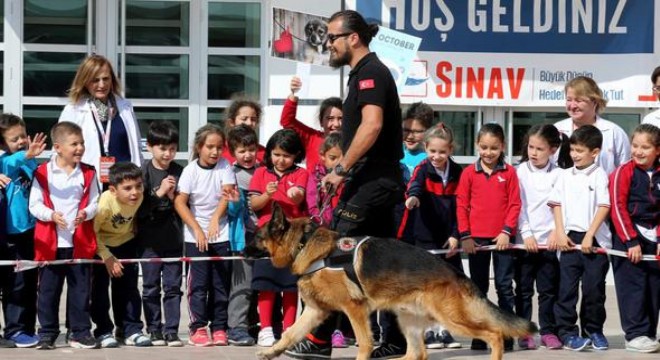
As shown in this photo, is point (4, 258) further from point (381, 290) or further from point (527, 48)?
point (527, 48)

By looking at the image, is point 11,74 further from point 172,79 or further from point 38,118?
point 172,79

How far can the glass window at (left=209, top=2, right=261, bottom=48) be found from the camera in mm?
14336

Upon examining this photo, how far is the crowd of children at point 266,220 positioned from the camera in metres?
9.55

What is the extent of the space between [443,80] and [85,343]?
5674 mm

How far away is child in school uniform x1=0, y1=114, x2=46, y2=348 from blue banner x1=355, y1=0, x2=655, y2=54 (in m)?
5.52

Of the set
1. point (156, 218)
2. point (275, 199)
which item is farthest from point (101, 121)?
point (275, 199)

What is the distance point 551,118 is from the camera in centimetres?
1438

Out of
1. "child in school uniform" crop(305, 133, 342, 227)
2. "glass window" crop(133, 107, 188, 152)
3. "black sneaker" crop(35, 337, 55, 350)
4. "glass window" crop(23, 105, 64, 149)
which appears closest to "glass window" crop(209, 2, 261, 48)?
"glass window" crop(133, 107, 188, 152)

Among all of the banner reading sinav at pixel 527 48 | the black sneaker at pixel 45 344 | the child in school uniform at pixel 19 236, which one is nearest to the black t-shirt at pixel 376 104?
the child in school uniform at pixel 19 236

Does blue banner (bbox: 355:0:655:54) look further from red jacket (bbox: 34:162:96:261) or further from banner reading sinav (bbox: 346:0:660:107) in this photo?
red jacket (bbox: 34:162:96:261)

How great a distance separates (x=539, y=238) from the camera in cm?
1007

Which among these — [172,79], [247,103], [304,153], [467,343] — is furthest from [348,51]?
[172,79]

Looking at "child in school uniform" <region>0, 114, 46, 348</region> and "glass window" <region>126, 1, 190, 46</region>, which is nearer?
"child in school uniform" <region>0, 114, 46, 348</region>

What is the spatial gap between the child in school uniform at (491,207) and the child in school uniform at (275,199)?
118cm
